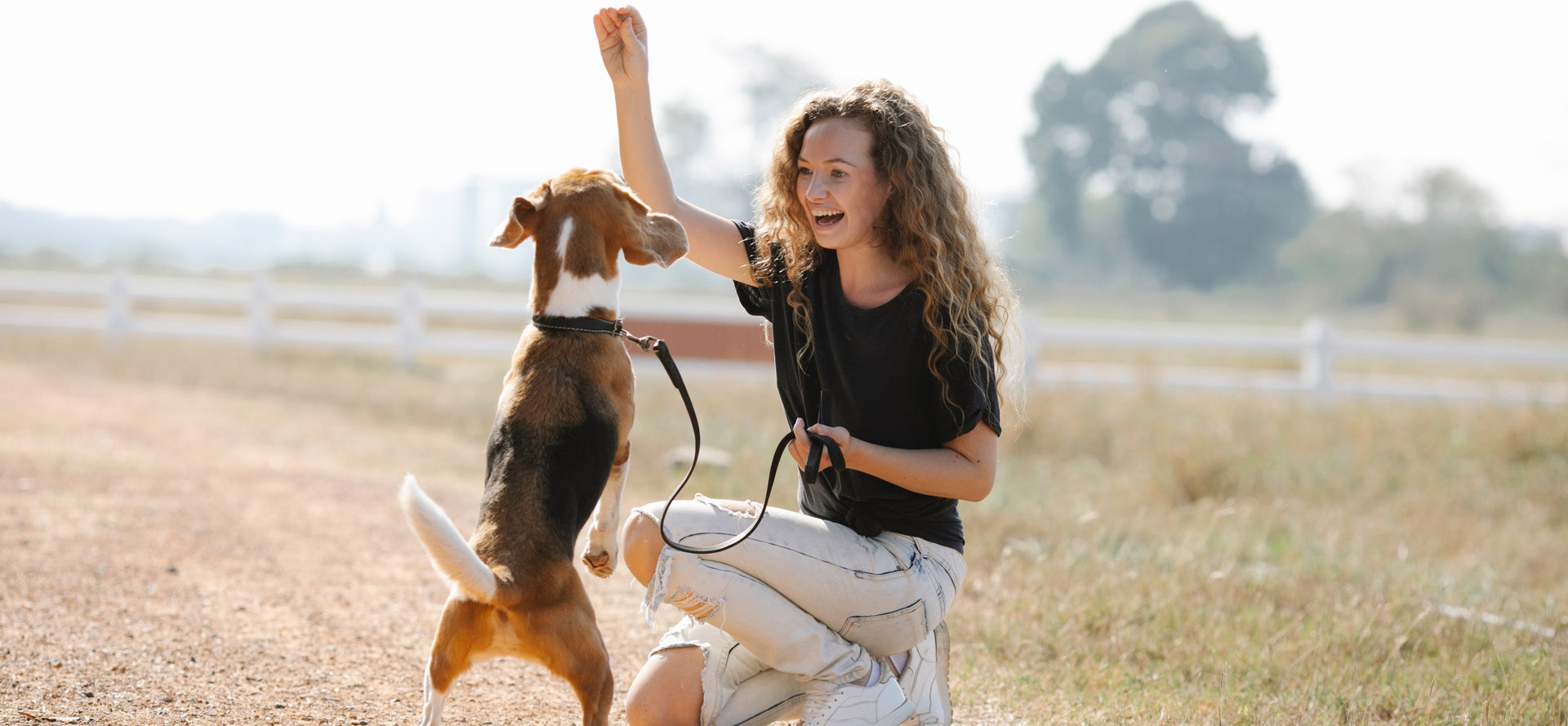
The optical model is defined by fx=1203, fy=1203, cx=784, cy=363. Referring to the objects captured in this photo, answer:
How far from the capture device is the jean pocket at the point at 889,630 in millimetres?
3061

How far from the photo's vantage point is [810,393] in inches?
130

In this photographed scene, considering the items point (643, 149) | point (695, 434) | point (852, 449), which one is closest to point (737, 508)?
point (695, 434)

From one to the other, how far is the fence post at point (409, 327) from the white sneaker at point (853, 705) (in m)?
12.0

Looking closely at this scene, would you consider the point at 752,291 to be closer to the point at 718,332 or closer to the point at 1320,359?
the point at 718,332

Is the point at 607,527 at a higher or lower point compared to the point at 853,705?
higher

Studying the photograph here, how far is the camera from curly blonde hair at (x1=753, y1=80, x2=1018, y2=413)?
3.08 metres

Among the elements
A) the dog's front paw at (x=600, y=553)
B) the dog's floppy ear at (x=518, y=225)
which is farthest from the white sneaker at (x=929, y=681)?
the dog's floppy ear at (x=518, y=225)

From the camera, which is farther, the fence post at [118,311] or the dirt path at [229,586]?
the fence post at [118,311]

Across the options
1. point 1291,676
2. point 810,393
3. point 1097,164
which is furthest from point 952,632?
point 1097,164

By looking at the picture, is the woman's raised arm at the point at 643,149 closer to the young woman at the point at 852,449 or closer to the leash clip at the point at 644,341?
the young woman at the point at 852,449

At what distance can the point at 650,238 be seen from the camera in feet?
10.3

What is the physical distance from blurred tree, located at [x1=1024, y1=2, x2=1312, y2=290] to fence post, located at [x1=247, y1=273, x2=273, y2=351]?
176 ft

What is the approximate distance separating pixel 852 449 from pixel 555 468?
0.71m

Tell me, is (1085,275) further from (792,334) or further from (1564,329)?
(792,334)
